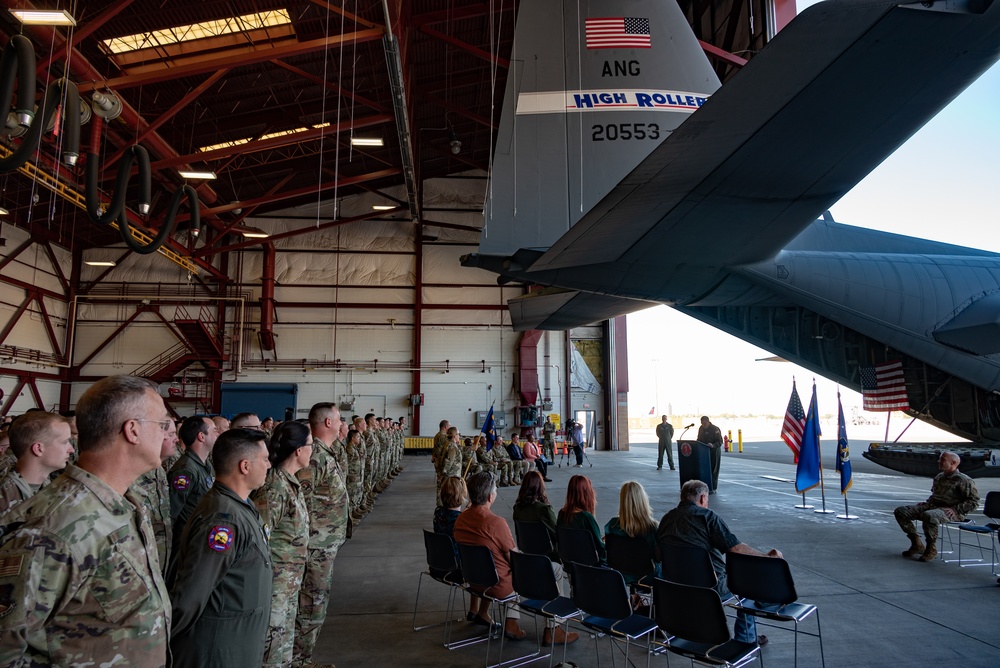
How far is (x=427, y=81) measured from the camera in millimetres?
18234

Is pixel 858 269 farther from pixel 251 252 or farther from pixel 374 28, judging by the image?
pixel 251 252

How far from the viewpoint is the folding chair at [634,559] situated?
403cm

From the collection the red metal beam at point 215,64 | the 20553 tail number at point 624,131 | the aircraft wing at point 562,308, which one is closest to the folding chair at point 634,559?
the aircraft wing at point 562,308

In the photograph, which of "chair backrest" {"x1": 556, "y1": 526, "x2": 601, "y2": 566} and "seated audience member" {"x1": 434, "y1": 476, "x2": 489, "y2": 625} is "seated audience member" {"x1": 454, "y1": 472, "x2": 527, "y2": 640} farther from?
"seated audience member" {"x1": 434, "y1": 476, "x2": 489, "y2": 625}

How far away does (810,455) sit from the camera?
8.13 m

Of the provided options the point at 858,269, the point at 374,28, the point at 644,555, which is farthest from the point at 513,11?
the point at 644,555

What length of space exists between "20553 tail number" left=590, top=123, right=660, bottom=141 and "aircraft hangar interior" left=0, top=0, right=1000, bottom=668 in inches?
1.5

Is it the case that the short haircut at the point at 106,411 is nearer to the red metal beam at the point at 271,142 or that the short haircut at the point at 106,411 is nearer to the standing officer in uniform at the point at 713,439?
the standing officer in uniform at the point at 713,439

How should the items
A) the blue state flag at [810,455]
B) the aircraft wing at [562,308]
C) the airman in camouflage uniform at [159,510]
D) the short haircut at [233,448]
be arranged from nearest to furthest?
1. the short haircut at [233,448]
2. the airman in camouflage uniform at [159,510]
3. the aircraft wing at [562,308]
4. the blue state flag at [810,455]

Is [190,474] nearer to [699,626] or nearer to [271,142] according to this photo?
[699,626]

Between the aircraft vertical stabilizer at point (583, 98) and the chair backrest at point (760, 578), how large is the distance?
4334mm

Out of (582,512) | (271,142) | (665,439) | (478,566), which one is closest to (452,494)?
(478,566)

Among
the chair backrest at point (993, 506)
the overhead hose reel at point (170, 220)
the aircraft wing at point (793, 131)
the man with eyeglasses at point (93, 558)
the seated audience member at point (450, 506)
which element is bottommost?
the chair backrest at point (993, 506)

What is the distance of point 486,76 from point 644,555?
17.2 metres
